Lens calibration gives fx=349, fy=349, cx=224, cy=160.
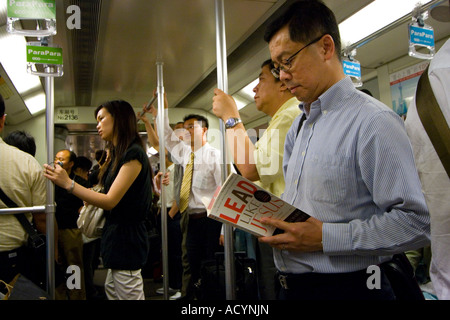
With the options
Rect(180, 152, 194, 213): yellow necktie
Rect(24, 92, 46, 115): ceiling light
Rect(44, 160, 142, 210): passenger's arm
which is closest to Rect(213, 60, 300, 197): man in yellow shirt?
Rect(44, 160, 142, 210): passenger's arm

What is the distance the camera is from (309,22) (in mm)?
1185

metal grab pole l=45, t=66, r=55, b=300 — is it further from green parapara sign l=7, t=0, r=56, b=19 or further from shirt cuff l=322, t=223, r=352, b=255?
shirt cuff l=322, t=223, r=352, b=255

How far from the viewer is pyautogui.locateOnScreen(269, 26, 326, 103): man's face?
3.82 ft

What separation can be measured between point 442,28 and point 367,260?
3.69 meters

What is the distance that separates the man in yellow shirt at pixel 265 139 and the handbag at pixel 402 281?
621 mm

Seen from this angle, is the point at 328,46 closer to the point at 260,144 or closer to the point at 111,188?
the point at 260,144

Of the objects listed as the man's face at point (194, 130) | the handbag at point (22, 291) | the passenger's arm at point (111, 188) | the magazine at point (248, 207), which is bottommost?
the handbag at point (22, 291)

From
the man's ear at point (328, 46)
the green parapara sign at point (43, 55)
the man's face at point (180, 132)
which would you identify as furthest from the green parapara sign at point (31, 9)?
the man's face at point (180, 132)

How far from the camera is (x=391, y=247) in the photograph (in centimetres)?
93

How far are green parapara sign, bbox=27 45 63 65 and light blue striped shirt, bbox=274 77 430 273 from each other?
4.36ft

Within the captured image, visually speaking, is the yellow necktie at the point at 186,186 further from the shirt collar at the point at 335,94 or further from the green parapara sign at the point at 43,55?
the shirt collar at the point at 335,94

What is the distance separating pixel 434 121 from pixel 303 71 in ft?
1.61

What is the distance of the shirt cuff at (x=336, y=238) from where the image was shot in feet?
3.15

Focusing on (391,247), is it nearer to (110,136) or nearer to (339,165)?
(339,165)
